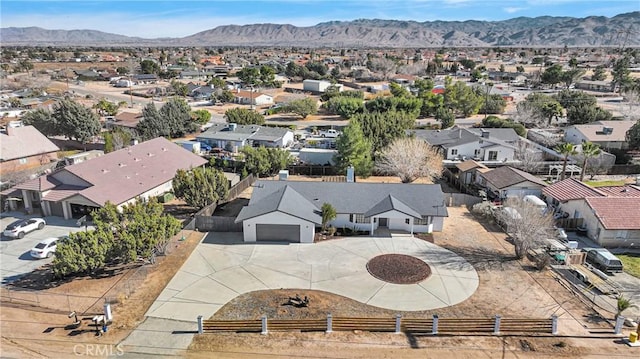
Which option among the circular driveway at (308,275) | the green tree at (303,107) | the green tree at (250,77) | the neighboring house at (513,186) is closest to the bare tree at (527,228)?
the circular driveway at (308,275)

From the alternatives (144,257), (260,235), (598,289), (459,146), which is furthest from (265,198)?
(459,146)

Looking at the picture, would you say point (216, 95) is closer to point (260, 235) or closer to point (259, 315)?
point (260, 235)

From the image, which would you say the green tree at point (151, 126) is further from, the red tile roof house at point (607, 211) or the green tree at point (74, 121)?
the red tile roof house at point (607, 211)

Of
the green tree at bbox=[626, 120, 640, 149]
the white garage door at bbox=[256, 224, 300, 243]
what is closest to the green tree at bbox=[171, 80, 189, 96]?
the white garage door at bbox=[256, 224, 300, 243]

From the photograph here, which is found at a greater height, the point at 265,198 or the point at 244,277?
the point at 265,198

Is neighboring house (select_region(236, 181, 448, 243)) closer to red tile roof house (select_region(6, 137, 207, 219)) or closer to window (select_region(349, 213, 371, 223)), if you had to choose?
window (select_region(349, 213, 371, 223))

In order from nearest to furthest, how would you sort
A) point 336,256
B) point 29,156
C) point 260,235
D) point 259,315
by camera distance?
point 259,315 < point 336,256 < point 260,235 < point 29,156
